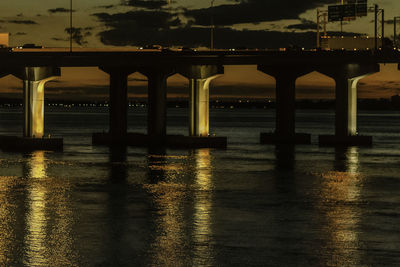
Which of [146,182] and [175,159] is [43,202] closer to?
[146,182]

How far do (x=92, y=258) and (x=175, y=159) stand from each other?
3587cm

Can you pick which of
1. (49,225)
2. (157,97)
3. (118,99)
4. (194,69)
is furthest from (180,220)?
(118,99)

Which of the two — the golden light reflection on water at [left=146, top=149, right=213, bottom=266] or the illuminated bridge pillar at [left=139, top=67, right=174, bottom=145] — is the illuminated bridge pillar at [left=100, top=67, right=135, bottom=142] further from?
the golden light reflection on water at [left=146, top=149, right=213, bottom=266]

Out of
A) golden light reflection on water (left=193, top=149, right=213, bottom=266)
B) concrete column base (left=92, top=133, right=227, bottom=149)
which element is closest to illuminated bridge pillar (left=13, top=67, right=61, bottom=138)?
concrete column base (left=92, top=133, right=227, bottom=149)

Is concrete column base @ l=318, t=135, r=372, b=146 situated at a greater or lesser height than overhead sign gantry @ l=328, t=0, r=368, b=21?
lesser

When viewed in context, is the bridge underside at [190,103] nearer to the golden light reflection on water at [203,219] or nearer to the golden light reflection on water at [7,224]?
the golden light reflection on water at [203,219]

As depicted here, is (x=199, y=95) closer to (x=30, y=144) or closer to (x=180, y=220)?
(x=30, y=144)

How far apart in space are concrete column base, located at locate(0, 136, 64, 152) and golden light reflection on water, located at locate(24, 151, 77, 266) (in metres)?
32.4

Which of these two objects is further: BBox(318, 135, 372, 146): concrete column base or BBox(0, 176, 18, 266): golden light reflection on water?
BBox(318, 135, 372, 146): concrete column base

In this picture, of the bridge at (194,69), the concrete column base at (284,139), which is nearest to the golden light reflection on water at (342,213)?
the bridge at (194,69)

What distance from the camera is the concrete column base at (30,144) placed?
66312 millimetres

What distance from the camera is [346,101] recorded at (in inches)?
3059

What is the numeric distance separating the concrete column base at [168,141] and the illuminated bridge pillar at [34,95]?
5.75 metres

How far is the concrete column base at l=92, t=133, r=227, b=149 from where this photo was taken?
71188mm
